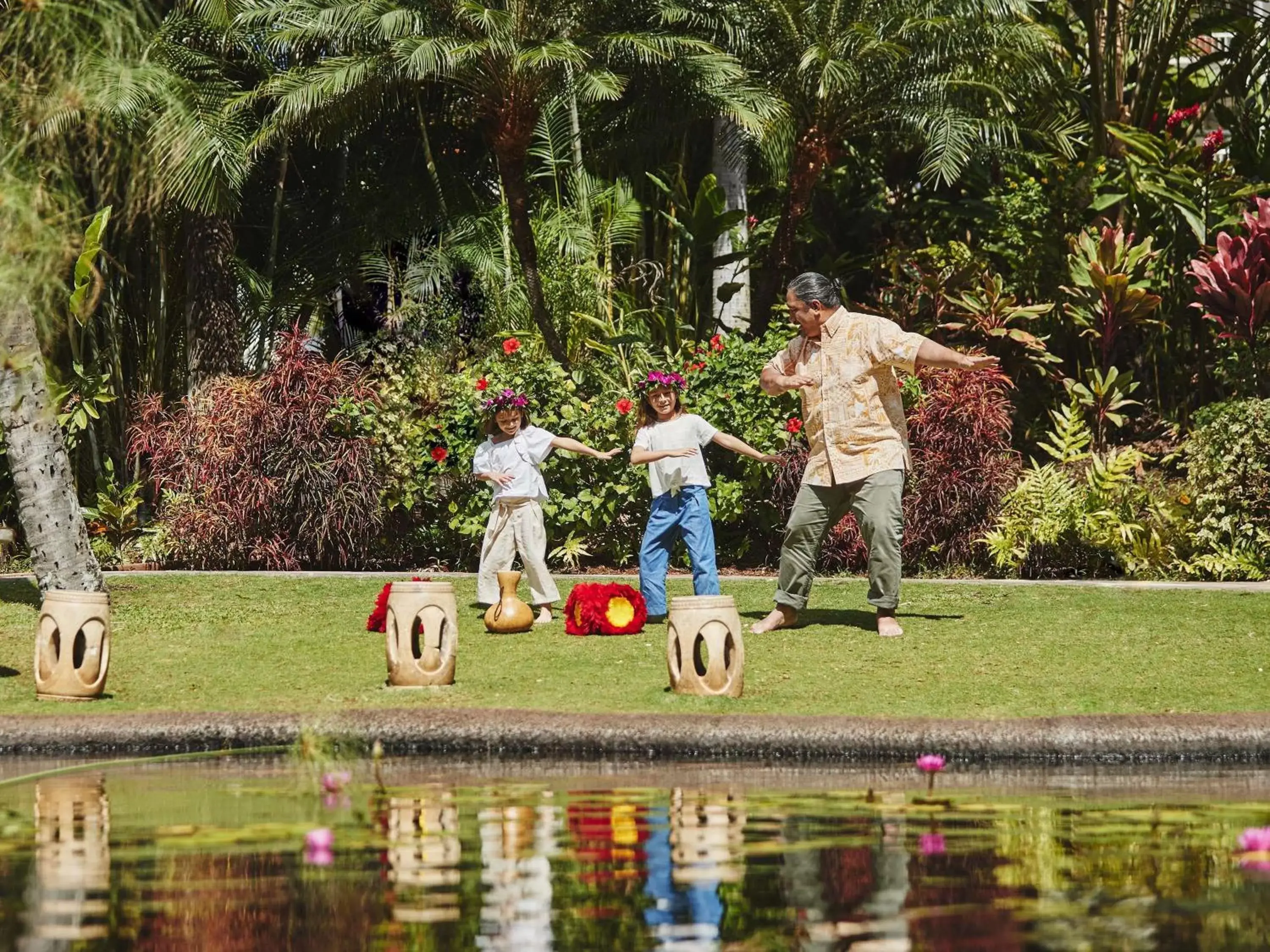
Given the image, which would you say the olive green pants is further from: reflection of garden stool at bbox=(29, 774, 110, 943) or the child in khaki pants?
reflection of garden stool at bbox=(29, 774, 110, 943)

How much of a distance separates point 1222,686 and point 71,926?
5634 millimetres

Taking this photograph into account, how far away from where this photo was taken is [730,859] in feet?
15.0

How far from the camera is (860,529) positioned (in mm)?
9266

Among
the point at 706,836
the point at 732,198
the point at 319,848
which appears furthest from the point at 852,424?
the point at 732,198

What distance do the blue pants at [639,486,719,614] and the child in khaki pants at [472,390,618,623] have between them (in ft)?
1.77

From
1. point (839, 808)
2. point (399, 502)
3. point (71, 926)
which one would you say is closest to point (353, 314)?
point (399, 502)

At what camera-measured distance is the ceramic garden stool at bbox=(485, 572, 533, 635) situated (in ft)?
31.7

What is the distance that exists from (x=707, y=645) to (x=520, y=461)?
9.72ft

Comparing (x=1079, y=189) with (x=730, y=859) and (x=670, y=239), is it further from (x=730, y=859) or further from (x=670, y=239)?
(x=730, y=859)

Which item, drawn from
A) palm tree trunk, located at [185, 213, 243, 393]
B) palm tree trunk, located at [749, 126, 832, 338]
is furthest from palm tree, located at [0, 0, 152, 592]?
palm tree trunk, located at [749, 126, 832, 338]

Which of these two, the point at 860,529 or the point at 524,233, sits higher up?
the point at 524,233

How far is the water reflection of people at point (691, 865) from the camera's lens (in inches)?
147

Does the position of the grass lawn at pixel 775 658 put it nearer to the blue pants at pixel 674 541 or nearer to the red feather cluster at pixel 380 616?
the red feather cluster at pixel 380 616

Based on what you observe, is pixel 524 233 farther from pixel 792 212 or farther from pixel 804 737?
pixel 804 737
